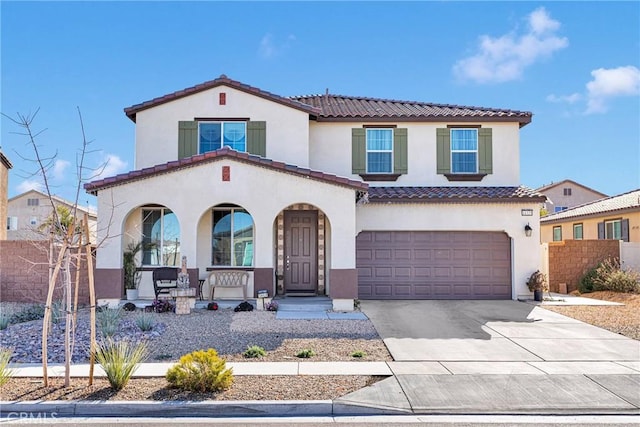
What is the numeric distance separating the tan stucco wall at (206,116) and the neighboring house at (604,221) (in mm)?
14833

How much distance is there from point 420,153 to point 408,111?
63.7 inches

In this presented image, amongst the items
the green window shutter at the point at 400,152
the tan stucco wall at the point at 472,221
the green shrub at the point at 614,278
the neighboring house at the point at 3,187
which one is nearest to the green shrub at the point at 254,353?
the tan stucco wall at the point at 472,221

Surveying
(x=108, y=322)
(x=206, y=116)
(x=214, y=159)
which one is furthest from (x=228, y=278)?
(x=206, y=116)

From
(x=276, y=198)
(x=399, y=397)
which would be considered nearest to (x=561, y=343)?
(x=399, y=397)

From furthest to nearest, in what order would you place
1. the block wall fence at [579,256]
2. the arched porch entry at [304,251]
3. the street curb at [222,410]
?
1. the block wall fence at [579,256]
2. the arched porch entry at [304,251]
3. the street curb at [222,410]

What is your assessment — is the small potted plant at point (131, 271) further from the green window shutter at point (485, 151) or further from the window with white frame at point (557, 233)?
the window with white frame at point (557, 233)

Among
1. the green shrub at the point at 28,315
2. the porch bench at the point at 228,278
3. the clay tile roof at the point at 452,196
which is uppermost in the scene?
the clay tile roof at the point at 452,196

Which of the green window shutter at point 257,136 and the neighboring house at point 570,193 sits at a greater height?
the neighboring house at point 570,193

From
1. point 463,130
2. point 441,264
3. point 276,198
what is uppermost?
point 463,130

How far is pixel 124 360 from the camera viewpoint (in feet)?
23.7

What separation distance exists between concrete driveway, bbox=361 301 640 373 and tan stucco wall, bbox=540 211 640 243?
9844mm

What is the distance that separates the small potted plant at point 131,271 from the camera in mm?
14438

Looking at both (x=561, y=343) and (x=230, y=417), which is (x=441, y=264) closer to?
(x=561, y=343)

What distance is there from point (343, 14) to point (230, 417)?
11.5m
